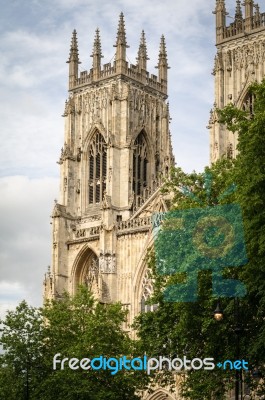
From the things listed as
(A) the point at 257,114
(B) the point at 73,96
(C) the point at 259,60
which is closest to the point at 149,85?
(B) the point at 73,96

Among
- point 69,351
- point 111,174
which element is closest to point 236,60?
point 111,174

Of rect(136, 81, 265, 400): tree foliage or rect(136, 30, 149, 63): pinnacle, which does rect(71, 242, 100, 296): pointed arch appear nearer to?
rect(136, 30, 149, 63): pinnacle

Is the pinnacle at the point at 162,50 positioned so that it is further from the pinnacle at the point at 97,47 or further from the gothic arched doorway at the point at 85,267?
the gothic arched doorway at the point at 85,267

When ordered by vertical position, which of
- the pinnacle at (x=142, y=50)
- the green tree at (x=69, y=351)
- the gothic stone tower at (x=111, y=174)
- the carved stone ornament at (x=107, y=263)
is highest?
the pinnacle at (x=142, y=50)

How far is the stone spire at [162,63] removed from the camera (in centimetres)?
6575

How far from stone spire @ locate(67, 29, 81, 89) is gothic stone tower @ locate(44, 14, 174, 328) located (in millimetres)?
61

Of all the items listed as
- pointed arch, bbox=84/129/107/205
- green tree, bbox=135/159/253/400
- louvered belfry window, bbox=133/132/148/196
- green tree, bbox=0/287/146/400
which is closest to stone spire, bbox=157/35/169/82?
louvered belfry window, bbox=133/132/148/196

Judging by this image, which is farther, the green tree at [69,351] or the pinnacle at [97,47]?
the pinnacle at [97,47]

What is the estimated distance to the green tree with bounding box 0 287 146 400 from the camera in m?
41.4

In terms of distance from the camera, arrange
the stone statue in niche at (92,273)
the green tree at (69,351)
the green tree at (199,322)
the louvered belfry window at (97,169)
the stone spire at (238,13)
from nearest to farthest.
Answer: the green tree at (199,322) < the green tree at (69,351) < the stone spire at (238,13) < the stone statue in niche at (92,273) < the louvered belfry window at (97,169)

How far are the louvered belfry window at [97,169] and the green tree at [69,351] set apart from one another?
16175 millimetres

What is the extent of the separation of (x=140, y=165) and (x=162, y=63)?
7.38 metres

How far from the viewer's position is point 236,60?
56.7 meters

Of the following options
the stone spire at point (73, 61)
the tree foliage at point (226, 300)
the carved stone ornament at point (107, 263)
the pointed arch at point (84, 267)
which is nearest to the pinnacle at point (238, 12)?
the stone spire at point (73, 61)
